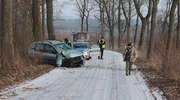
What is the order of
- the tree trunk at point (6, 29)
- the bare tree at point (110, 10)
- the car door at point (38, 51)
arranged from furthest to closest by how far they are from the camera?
the bare tree at point (110, 10) → the car door at point (38, 51) → the tree trunk at point (6, 29)

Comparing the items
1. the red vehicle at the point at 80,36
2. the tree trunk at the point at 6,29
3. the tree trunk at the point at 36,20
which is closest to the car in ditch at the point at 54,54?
the tree trunk at the point at 36,20

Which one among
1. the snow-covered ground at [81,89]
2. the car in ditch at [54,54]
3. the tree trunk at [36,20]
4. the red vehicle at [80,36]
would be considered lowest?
the snow-covered ground at [81,89]

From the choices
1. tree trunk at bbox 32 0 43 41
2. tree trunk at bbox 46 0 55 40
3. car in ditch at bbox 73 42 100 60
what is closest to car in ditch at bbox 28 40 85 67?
tree trunk at bbox 32 0 43 41

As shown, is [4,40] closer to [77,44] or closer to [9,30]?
[9,30]

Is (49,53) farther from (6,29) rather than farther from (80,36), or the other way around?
(80,36)

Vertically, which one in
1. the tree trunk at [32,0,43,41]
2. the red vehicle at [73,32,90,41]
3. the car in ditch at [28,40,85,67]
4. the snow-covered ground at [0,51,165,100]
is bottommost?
the snow-covered ground at [0,51,165,100]

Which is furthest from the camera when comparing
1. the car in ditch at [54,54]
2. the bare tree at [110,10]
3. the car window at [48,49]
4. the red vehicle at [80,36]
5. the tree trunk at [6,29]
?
the bare tree at [110,10]

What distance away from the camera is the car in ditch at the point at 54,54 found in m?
13.5

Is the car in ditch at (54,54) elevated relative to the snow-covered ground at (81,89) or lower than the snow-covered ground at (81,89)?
elevated

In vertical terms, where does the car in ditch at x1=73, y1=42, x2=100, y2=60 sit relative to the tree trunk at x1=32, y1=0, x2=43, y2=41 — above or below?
below

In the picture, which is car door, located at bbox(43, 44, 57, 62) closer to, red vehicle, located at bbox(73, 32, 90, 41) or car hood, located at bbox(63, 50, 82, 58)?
car hood, located at bbox(63, 50, 82, 58)

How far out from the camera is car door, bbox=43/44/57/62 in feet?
44.8

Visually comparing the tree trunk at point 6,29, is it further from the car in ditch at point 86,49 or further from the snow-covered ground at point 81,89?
the car in ditch at point 86,49

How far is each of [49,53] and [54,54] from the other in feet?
1.21
